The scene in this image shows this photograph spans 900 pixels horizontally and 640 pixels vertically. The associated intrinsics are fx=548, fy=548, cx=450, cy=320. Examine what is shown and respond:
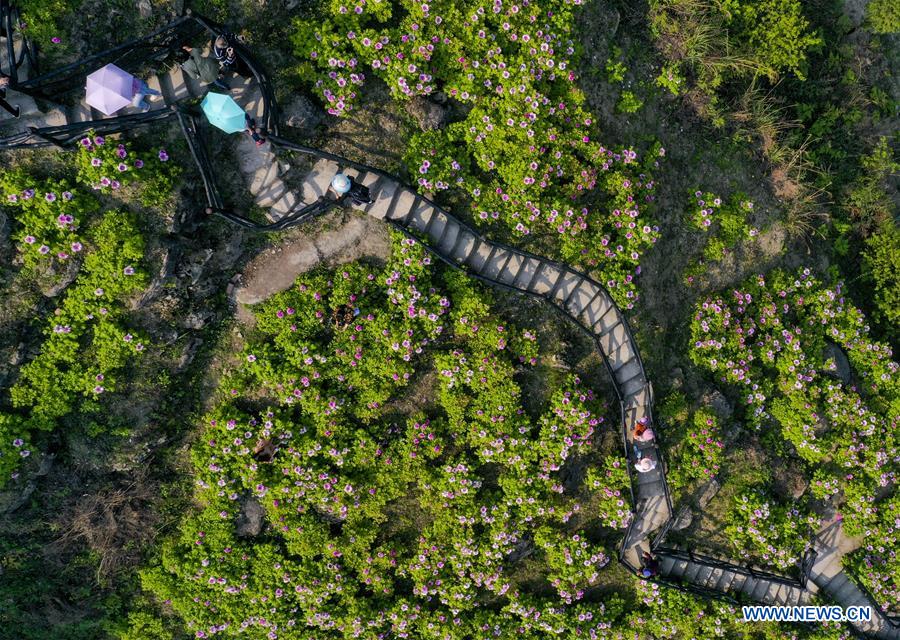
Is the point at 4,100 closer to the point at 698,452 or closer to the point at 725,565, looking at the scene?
the point at 698,452

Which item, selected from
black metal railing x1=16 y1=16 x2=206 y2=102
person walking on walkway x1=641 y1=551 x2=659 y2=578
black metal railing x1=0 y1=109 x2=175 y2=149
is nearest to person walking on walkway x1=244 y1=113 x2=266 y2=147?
black metal railing x1=0 y1=109 x2=175 y2=149

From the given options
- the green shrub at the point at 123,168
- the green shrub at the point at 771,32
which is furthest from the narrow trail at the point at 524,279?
the green shrub at the point at 771,32

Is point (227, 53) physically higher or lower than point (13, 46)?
higher

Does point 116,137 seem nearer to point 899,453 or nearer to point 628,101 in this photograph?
point 628,101

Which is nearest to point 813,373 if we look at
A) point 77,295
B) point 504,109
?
→ point 504,109

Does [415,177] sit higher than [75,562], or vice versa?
[415,177]

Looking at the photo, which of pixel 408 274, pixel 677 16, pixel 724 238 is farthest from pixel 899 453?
pixel 408 274

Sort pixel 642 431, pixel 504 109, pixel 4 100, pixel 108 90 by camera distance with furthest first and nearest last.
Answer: pixel 642 431
pixel 504 109
pixel 108 90
pixel 4 100
